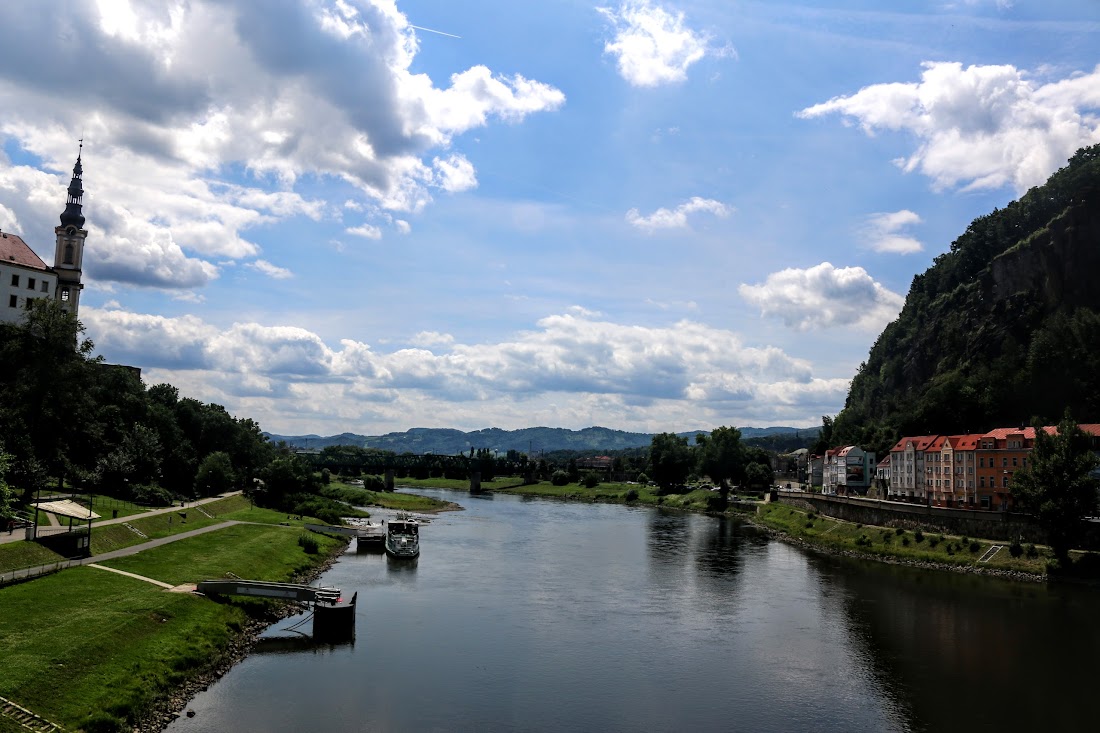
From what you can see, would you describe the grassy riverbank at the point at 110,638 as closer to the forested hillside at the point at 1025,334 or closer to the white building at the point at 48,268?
the white building at the point at 48,268

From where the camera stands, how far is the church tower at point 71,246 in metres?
106

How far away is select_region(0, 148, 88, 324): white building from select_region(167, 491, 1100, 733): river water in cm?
5712

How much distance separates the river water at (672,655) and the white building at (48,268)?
2249 inches

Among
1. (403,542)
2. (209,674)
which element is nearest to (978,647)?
(209,674)

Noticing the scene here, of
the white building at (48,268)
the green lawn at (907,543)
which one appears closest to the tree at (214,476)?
the white building at (48,268)

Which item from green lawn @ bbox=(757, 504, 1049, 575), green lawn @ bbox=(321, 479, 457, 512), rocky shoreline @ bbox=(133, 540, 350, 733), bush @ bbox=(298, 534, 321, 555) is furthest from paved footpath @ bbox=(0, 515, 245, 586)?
green lawn @ bbox=(757, 504, 1049, 575)

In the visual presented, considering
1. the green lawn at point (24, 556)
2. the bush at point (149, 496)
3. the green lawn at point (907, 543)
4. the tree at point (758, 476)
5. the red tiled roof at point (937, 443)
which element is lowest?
the green lawn at point (907, 543)

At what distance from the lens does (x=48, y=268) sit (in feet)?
335

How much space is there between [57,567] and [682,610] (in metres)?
44.2

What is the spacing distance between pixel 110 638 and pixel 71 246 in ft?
282

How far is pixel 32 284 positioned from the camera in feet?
326

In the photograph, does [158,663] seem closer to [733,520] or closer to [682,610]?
[682,610]

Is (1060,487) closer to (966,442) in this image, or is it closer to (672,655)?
(966,442)

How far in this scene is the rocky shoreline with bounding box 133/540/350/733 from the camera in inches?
1355
